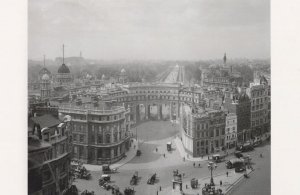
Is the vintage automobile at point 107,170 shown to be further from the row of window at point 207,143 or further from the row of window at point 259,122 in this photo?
the row of window at point 259,122

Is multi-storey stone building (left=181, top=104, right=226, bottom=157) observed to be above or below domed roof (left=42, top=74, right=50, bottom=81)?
below

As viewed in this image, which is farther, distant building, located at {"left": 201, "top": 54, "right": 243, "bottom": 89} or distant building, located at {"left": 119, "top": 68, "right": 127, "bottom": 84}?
distant building, located at {"left": 201, "top": 54, "right": 243, "bottom": 89}

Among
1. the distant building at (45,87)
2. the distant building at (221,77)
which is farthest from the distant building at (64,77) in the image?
the distant building at (221,77)

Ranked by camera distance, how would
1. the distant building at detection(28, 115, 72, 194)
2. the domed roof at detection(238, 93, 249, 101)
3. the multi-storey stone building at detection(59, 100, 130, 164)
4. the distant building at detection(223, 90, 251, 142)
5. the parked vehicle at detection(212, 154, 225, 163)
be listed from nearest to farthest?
1. the distant building at detection(28, 115, 72, 194)
2. the multi-storey stone building at detection(59, 100, 130, 164)
3. the parked vehicle at detection(212, 154, 225, 163)
4. the distant building at detection(223, 90, 251, 142)
5. the domed roof at detection(238, 93, 249, 101)

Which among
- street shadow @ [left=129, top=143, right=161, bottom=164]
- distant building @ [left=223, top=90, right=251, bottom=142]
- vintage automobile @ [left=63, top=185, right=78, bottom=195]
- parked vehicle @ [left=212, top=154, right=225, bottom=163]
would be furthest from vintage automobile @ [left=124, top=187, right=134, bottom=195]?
distant building @ [left=223, top=90, right=251, bottom=142]

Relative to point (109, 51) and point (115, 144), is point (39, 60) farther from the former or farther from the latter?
point (115, 144)

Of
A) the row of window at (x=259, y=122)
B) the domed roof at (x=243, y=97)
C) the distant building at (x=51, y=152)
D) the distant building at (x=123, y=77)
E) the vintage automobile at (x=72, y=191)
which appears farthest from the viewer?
the domed roof at (x=243, y=97)

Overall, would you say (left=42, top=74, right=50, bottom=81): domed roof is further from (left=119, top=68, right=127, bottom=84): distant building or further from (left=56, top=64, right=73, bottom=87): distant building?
(left=119, top=68, right=127, bottom=84): distant building
